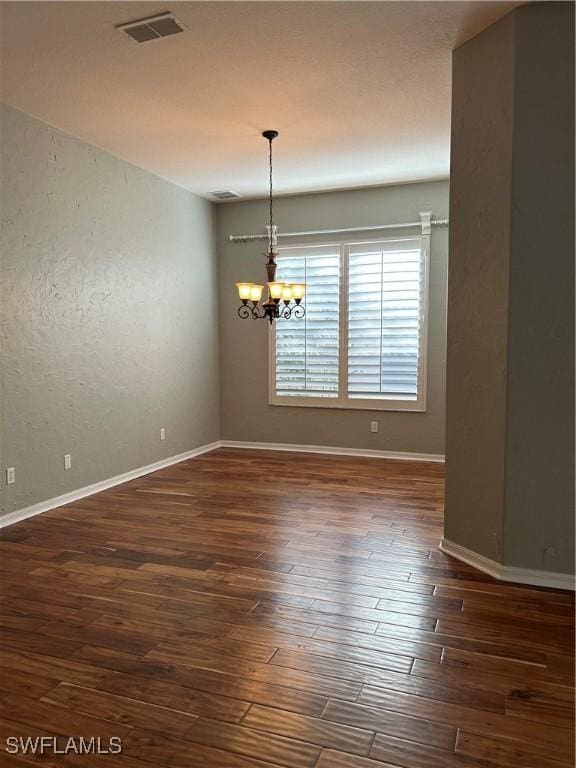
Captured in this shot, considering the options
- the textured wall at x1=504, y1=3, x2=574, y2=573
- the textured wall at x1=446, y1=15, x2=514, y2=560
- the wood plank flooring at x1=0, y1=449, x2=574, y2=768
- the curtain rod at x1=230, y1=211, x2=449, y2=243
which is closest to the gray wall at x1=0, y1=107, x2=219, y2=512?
the curtain rod at x1=230, y1=211, x2=449, y2=243

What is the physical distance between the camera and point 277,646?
90.6 inches

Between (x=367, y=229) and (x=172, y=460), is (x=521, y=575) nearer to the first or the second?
(x=172, y=460)

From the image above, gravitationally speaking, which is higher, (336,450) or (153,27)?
(153,27)

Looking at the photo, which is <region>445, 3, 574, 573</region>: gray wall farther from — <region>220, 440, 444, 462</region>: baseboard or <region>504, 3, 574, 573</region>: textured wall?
<region>220, 440, 444, 462</region>: baseboard

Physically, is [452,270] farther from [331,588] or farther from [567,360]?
[331,588]

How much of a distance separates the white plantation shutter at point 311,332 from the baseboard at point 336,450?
62 centimetres

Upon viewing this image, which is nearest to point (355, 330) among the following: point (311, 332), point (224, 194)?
point (311, 332)

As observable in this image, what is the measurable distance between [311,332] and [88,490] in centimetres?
301

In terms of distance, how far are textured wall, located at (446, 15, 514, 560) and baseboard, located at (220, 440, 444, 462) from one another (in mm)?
2687

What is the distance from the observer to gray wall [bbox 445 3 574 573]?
275 centimetres

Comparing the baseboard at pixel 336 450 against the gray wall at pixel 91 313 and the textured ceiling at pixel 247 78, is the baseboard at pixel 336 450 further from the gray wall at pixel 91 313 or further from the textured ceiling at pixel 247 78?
the textured ceiling at pixel 247 78

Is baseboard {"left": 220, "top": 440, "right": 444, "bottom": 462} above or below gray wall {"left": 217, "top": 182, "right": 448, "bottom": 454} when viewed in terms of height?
below

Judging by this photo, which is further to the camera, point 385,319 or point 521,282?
point 385,319

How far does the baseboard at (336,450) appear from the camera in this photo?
19.7ft
